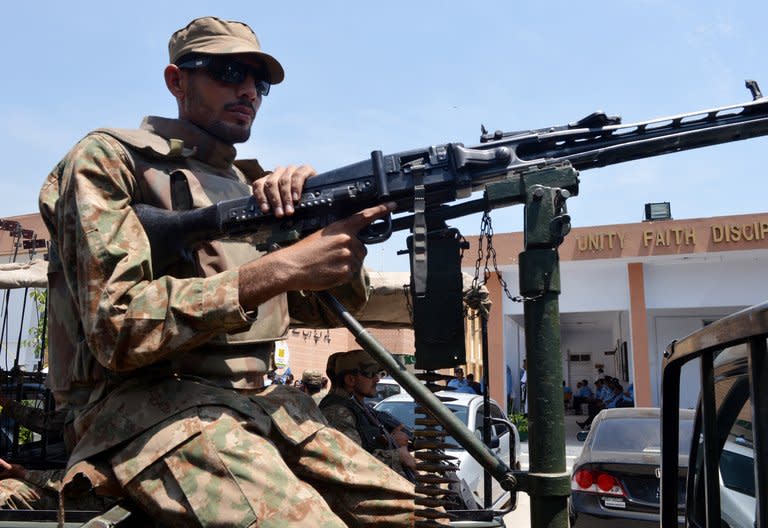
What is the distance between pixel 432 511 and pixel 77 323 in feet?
4.26

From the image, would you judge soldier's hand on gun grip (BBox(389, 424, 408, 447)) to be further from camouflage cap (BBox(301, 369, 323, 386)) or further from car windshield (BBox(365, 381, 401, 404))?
car windshield (BBox(365, 381, 401, 404))

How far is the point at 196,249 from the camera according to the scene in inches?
93.9

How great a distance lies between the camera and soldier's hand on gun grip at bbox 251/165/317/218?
2.33m

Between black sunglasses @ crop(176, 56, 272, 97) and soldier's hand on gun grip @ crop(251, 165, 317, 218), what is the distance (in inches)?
17.7

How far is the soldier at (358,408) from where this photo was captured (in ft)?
19.1

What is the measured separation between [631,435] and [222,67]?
5.65 meters

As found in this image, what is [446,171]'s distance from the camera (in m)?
2.25

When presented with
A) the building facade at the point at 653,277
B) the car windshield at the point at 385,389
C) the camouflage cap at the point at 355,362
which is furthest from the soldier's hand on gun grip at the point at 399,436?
the building facade at the point at 653,277

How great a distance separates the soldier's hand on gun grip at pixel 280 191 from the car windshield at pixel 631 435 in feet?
17.0

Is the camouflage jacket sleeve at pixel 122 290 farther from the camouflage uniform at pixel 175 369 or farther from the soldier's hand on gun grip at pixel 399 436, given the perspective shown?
the soldier's hand on gun grip at pixel 399 436

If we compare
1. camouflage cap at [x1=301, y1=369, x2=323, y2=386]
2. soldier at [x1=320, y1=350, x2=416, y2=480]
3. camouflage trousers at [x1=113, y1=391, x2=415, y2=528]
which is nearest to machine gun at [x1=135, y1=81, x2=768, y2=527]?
camouflage trousers at [x1=113, y1=391, x2=415, y2=528]

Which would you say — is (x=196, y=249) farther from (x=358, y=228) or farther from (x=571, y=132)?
(x=571, y=132)

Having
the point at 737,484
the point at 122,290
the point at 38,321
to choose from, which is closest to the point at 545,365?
the point at 737,484

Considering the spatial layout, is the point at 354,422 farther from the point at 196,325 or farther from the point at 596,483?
the point at 196,325
